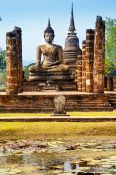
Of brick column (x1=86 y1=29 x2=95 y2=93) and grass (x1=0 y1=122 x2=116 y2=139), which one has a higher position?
brick column (x1=86 y1=29 x2=95 y2=93)

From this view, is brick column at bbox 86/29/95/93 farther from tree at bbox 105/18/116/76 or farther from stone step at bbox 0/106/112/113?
tree at bbox 105/18/116/76

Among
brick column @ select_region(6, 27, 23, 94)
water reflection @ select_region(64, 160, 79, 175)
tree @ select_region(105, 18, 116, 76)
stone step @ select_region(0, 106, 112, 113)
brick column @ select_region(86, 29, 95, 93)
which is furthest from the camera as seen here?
tree @ select_region(105, 18, 116, 76)

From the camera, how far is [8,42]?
2595cm

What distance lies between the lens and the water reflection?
38.0 feet

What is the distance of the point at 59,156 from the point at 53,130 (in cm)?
458

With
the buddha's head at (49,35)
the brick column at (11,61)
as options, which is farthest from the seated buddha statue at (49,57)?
the brick column at (11,61)

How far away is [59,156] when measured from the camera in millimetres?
13836

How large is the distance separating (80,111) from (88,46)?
3.71 metres

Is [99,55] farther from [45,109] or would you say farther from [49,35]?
[49,35]

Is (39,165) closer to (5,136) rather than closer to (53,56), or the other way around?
(5,136)

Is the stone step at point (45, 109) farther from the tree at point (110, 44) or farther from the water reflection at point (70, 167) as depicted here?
the tree at point (110, 44)

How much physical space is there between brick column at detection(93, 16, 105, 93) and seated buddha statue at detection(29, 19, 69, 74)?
297 inches

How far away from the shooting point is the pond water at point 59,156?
38.4 ft

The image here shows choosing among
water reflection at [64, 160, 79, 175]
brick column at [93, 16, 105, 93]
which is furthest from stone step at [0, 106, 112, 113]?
water reflection at [64, 160, 79, 175]
